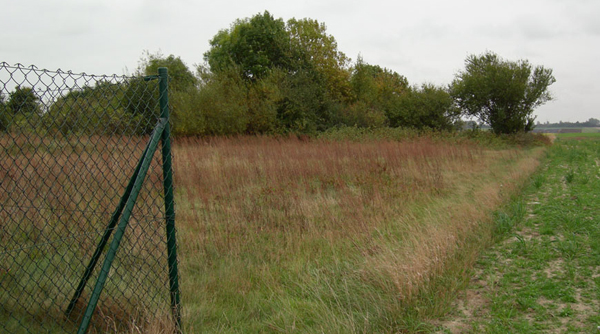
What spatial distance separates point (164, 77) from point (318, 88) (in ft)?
80.0

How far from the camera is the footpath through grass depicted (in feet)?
11.2

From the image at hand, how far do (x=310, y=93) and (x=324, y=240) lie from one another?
20286mm

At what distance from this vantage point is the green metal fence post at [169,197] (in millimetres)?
3170

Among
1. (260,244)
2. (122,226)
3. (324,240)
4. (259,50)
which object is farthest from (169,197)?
(259,50)

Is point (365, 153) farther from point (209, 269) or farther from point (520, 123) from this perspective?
point (520, 123)

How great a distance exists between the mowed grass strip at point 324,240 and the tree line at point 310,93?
10121 millimetres

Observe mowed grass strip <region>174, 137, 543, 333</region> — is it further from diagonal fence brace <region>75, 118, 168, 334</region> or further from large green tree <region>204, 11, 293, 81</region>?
large green tree <region>204, 11, 293, 81</region>

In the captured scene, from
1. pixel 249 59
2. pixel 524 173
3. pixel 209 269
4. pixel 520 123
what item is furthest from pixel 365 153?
pixel 520 123

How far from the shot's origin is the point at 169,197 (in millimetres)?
3285

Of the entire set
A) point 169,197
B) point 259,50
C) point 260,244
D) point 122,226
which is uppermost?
point 259,50

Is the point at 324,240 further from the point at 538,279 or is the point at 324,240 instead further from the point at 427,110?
the point at 427,110

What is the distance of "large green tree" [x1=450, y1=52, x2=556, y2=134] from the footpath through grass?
23.5 meters

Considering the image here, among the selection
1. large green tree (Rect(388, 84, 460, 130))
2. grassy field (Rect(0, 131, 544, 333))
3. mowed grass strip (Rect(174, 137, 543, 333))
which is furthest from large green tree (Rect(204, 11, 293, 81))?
grassy field (Rect(0, 131, 544, 333))

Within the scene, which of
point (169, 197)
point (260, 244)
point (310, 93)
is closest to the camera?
point (169, 197)
